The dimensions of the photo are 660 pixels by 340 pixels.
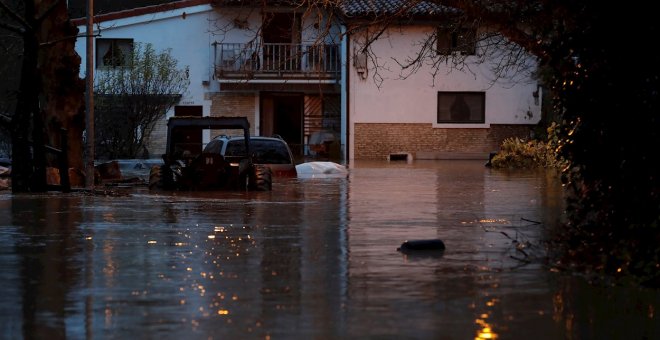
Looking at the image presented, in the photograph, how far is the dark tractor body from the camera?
2320 cm

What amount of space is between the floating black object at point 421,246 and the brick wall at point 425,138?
32.8 metres

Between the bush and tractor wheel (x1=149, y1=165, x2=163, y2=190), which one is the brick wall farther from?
tractor wheel (x1=149, y1=165, x2=163, y2=190)

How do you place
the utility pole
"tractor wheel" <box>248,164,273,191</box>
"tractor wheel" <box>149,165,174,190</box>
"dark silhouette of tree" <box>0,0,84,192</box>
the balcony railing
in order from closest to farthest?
"dark silhouette of tree" <box>0,0,84,192</box>, the utility pole, "tractor wheel" <box>248,164,273,191</box>, "tractor wheel" <box>149,165,174,190</box>, the balcony railing

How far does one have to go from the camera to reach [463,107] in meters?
46.2

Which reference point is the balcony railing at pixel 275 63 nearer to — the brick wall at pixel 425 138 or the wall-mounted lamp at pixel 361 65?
the wall-mounted lamp at pixel 361 65

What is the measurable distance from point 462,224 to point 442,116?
99.0 ft

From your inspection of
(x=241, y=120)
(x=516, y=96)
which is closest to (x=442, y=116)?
(x=516, y=96)

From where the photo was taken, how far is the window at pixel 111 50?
47.4 m

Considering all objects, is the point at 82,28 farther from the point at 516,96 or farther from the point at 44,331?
the point at 44,331

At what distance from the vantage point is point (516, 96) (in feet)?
151

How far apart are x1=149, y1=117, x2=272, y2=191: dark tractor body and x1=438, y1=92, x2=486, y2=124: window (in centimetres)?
2291

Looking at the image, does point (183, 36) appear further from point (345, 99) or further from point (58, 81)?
point (58, 81)

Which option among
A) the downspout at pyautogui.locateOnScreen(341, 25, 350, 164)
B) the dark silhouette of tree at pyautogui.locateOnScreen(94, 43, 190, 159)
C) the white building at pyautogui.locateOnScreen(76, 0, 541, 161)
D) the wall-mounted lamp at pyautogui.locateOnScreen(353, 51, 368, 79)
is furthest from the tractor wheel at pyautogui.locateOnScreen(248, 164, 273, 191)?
the wall-mounted lamp at pyautogui.locateOnScreen(353, 51, 368, 79)

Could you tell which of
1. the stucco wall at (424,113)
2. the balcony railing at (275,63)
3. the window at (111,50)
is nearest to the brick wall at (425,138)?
the stucco wall at (424,113)
